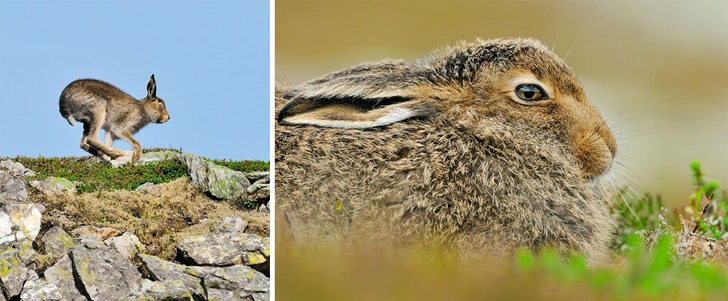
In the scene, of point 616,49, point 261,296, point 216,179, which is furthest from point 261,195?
point 616,49

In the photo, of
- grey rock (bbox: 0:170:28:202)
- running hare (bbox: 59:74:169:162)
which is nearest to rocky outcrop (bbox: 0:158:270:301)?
grey rock (bbox: 0:170:28:202)

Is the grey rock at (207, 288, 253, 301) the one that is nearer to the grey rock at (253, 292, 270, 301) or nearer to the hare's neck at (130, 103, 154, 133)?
the grey rock at (253, 292, 270, 301)

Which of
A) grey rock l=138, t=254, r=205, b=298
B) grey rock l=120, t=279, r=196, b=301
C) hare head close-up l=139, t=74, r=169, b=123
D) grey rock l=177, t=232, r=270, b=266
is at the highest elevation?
hare head close-up l=139, t=74, r=169, b=123

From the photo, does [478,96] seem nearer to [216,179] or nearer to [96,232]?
[216,179]

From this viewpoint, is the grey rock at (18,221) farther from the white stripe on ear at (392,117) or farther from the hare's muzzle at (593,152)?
the hare's muzzle at (593,152)

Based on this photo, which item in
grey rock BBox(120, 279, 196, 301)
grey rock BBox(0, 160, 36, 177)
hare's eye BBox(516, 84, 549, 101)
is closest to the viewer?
hare's eye BBox(516, 84, 549, 101)
